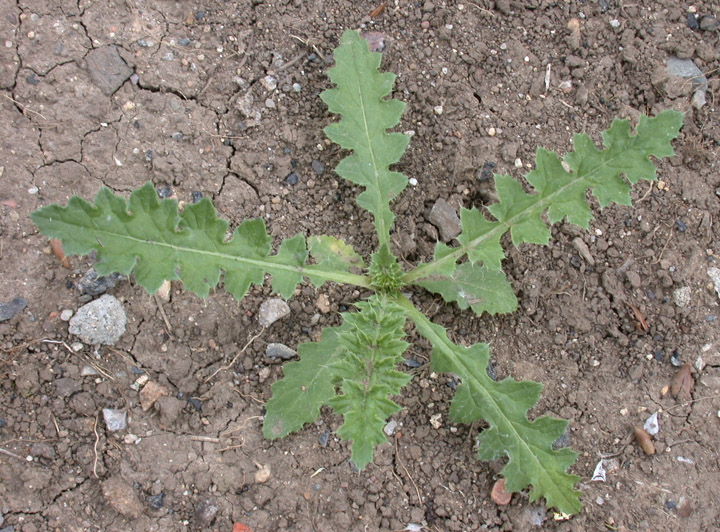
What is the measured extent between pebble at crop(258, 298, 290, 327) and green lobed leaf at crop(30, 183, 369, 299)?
399 millimetres

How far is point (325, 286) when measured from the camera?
12.1 ft

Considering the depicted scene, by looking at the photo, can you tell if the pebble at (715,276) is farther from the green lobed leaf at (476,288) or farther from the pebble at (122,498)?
the pebble at (122,498)

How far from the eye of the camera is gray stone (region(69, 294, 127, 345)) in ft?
11.0

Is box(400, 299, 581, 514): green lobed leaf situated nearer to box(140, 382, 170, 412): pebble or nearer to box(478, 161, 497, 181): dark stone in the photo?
box(478, 161, 497, 181): dark stone

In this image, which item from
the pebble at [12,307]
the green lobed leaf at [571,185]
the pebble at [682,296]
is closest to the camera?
the green lobed leaf at [571,185]

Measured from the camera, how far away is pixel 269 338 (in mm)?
3568

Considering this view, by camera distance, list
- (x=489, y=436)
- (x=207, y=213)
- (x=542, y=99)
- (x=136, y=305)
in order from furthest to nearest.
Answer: (x=542, y=99)
(x=136, y=305)
(x=489, y=436)
(x=207, y=213)

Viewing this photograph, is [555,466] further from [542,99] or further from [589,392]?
[542,99]

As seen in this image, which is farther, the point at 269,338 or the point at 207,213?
the point at 269,338

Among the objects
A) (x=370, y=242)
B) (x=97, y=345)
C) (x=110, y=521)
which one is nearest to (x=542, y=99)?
(x=370, y=242)

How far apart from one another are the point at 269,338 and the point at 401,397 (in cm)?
85

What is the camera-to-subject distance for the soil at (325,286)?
332 centimetres

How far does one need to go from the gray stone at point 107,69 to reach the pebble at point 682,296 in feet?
12.0

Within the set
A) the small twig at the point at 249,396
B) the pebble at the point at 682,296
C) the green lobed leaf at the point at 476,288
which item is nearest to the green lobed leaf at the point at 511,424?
the green lobed leaf at the point at 476,288
